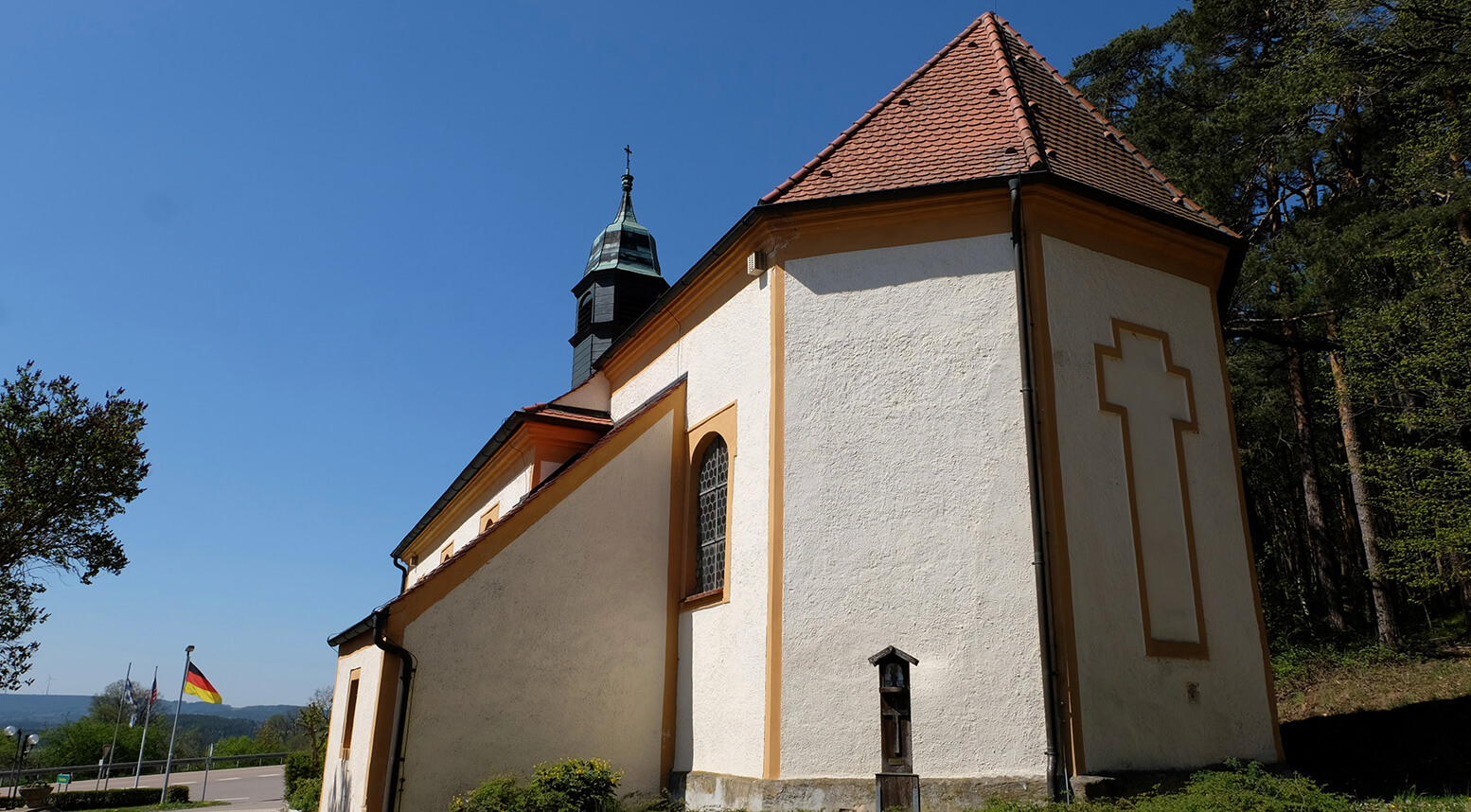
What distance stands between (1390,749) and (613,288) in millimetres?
17169

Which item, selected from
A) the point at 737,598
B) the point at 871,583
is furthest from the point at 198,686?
the point at 871,583

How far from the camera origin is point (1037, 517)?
28.8ft

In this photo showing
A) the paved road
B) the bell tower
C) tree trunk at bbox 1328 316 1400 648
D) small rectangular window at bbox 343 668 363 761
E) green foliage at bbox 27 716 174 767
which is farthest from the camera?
green foliage at bbox 27 716 174 767

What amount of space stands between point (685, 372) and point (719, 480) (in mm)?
1786

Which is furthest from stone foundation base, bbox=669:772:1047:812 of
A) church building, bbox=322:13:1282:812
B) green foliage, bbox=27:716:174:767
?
green foliage, bbox=27:716:174:767

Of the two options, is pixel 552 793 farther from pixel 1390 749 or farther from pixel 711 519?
pixel 1390 749

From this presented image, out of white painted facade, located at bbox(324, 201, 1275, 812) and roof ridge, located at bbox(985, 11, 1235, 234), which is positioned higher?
roof ridge, located at bbox(985, 11, 1235, 234)

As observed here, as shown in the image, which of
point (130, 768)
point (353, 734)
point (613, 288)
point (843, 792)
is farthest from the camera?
point (130, 768)

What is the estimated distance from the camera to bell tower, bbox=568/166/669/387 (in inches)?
901

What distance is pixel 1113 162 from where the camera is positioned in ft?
37.0

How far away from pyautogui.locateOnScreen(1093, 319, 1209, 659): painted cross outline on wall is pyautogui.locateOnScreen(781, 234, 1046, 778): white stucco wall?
47.4 inches

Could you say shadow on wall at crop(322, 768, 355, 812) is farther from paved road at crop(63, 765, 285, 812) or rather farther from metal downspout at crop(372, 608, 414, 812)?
paved road at crop(63, 765, 285, 812)

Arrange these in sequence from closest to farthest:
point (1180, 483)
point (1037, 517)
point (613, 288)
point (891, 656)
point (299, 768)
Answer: point (891, 656)
point (1037, 517)
point (1180, 483)
point (613, 288)
point (299, 768)

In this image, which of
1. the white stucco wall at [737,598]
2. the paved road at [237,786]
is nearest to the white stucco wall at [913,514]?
the white stucco wall at [737,598]
